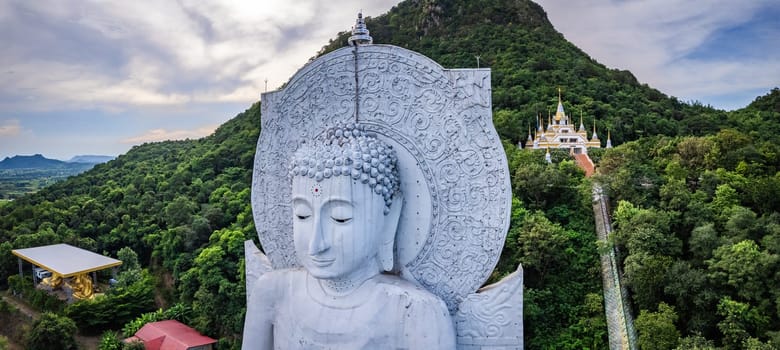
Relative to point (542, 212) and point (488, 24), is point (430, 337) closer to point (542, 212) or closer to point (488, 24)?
point (542, 212)

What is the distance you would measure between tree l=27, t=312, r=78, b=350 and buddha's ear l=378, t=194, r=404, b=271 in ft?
58.7

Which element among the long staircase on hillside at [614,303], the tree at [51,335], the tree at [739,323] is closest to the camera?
the tree at [739,323]

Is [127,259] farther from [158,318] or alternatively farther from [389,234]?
[389,234]

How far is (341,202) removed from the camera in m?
3.53

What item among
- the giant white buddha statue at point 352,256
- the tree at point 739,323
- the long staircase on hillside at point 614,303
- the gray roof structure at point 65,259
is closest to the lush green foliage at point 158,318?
the gray roof structure at point 65,259

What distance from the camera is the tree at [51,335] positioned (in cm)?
1667

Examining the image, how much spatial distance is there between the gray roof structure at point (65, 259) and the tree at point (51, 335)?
3855mm

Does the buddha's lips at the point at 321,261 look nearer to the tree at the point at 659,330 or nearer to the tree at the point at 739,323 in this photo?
the tree at the point at 659,330

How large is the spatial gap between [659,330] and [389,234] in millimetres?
10628

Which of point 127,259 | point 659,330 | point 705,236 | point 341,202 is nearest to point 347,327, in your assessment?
point 341,202

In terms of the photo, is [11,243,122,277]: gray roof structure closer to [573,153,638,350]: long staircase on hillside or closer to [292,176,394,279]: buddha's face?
[573,153,638,350]: long staircase on hillside

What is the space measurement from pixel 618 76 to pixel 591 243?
1449 inches

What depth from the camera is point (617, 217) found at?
15.8 metres

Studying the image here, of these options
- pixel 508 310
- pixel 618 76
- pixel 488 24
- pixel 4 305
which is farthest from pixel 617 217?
pixel 488 24
